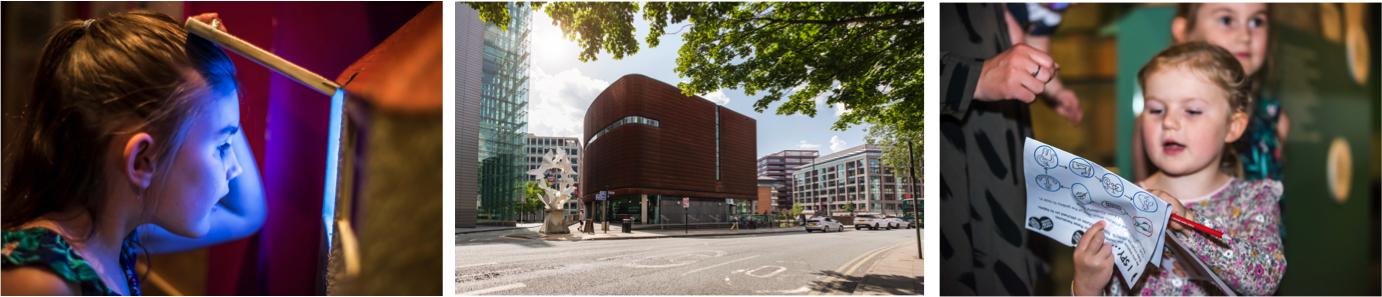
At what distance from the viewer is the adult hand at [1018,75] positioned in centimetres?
158

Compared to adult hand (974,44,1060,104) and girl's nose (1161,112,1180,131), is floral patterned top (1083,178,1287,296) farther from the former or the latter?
adult hand (974,44,1060,104)

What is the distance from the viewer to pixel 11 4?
1.03 m

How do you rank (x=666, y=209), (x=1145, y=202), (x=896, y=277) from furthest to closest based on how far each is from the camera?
(x=666, y=209)
(x=896, y=277)
(x=1145, y=202)

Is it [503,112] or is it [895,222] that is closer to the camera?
[503,112]

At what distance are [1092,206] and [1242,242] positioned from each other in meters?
0.46

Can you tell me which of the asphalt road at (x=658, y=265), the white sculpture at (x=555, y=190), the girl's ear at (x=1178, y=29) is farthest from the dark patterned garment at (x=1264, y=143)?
the white sculpture at (x=555, y=190)

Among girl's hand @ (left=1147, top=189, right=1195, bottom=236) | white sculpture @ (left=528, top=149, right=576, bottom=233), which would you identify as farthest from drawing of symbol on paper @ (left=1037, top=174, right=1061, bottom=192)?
white sculpture @ (left=528, top=149, right=576, bottom=233)

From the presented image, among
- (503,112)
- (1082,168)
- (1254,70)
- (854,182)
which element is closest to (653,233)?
(503,112)

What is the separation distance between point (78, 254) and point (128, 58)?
27cm

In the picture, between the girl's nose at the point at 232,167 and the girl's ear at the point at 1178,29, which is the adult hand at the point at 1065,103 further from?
the girl's nose at the point at 232,167

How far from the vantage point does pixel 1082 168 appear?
4.23 ft

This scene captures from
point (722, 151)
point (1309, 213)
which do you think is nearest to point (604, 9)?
point (722, 151)

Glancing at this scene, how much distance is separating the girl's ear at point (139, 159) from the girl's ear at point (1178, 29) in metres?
2.45

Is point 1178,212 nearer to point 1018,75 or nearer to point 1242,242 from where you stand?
point 1242,242
